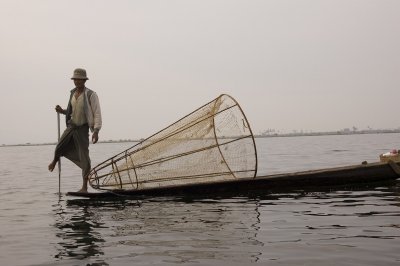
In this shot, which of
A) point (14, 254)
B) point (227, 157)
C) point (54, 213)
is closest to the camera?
point (14, 254)

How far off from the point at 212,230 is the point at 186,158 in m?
3.03

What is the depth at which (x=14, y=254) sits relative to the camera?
16.5 feet

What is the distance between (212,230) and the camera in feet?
19.0

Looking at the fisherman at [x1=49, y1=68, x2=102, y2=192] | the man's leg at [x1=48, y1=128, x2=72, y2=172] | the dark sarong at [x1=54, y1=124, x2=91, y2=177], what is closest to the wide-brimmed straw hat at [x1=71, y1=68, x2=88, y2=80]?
the fisherman at [x1=49, y1=68, x2=102, y2=192]

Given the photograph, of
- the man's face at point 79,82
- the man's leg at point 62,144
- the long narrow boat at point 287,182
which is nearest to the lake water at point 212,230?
the long narrow boat at point 287,182

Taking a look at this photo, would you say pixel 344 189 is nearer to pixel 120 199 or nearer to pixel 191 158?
pixel 191 158

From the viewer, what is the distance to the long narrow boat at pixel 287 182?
28.1 ft

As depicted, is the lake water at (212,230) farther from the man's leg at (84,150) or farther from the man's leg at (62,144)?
the man's leg at (62,144)

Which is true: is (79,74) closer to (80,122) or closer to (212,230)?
(80,122)

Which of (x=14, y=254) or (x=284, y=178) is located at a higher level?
(x=284, y=178)

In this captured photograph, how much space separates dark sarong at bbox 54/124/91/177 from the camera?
27.8 ft

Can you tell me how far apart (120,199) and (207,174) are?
175cm

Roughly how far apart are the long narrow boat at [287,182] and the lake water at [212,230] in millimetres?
156

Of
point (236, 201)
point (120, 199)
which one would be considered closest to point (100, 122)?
point (120, 199)
